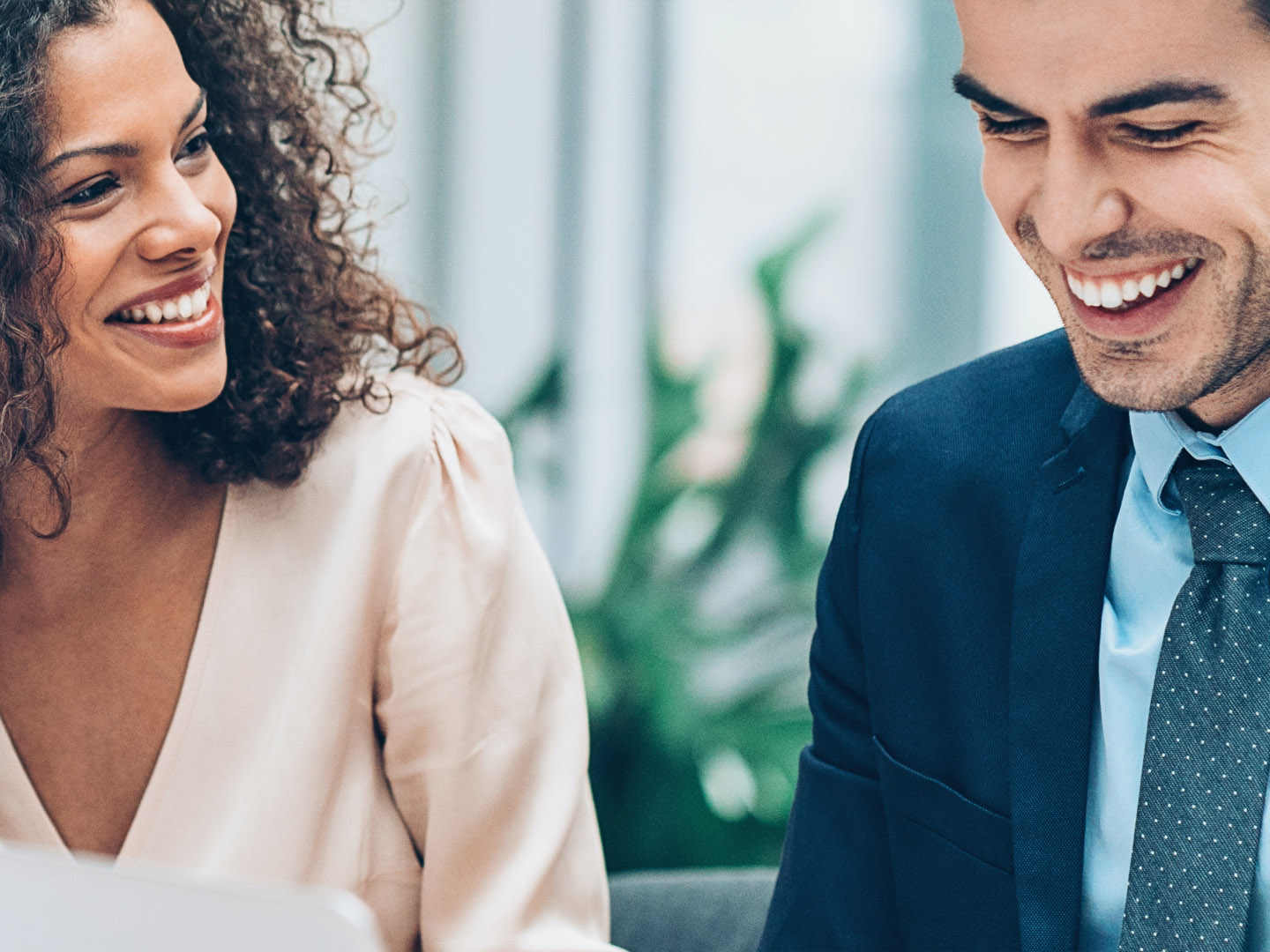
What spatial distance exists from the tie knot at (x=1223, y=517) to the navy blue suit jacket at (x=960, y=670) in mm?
91

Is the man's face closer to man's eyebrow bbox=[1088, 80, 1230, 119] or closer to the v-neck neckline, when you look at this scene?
man's eyebrow bbox=[1088, 80, 1230, 119]

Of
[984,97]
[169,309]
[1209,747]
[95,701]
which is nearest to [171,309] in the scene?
[169,309]

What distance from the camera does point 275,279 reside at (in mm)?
1361

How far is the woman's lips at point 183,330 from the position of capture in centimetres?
118

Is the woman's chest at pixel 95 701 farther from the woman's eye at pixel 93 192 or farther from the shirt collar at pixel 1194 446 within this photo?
the shirt collar at pixel 1194 446

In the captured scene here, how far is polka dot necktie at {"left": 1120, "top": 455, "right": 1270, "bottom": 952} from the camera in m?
0.98

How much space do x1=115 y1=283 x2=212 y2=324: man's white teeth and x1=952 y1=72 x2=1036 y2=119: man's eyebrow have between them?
0.64 metres

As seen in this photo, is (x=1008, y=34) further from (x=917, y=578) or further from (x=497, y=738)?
(x=497, y=738)

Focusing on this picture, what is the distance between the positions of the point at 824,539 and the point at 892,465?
1.19 meters

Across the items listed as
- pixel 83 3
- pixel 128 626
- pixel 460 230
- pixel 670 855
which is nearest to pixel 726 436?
pixel 670 855

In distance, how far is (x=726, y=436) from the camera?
7.55ft

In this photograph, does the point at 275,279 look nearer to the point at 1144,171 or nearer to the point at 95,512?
the point at 95,512

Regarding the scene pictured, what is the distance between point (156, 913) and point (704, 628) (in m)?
1.70

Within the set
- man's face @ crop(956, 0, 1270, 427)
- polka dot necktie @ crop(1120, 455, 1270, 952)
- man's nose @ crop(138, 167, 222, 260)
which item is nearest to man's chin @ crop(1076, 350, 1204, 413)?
man's face @ crop(956, 0, 1270, 427)
